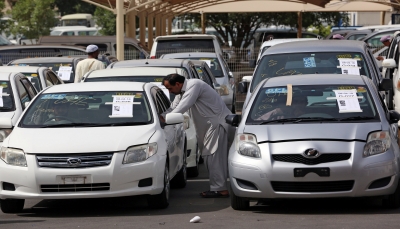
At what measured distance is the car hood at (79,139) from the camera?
936 centimetres

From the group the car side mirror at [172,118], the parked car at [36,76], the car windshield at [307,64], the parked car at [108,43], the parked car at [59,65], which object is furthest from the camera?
the parked car at [108,43]

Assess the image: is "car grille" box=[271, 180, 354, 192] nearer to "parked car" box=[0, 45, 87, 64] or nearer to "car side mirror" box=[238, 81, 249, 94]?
"car side mirror" box=[238, 81, 249, 94]

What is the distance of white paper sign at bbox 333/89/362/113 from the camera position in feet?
32.3

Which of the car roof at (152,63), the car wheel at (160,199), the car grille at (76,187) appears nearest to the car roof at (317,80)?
the car wheel at (160,199)

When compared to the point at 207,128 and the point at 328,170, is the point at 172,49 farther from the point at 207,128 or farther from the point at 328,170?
the point at 328,170

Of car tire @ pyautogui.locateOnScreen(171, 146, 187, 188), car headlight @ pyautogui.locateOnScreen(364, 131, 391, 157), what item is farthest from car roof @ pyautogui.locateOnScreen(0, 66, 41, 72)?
car headlight @ pyautogui.locateOnScreen(364, 131, 391, 157)

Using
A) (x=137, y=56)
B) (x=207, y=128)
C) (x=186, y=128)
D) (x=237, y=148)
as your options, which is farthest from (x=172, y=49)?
(x=237, y=148)

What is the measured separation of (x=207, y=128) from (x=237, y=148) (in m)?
1.45

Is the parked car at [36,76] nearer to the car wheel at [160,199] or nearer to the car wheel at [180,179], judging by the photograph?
the car wheel at [180,179]

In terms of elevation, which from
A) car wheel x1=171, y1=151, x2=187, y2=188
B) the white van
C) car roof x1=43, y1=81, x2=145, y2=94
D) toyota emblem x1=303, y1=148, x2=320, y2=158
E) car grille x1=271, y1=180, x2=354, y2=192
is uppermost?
car roof x1=43, y1=81, x2=145, y2=94

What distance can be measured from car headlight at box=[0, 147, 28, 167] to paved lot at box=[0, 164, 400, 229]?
0.61 m

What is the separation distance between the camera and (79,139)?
9.55m

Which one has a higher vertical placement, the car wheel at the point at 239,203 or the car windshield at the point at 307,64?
the car windshield at the point at 307,64

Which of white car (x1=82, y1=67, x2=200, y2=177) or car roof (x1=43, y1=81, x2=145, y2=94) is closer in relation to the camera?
car roof (x1=43, y1=81, x2=145, y2=94)
